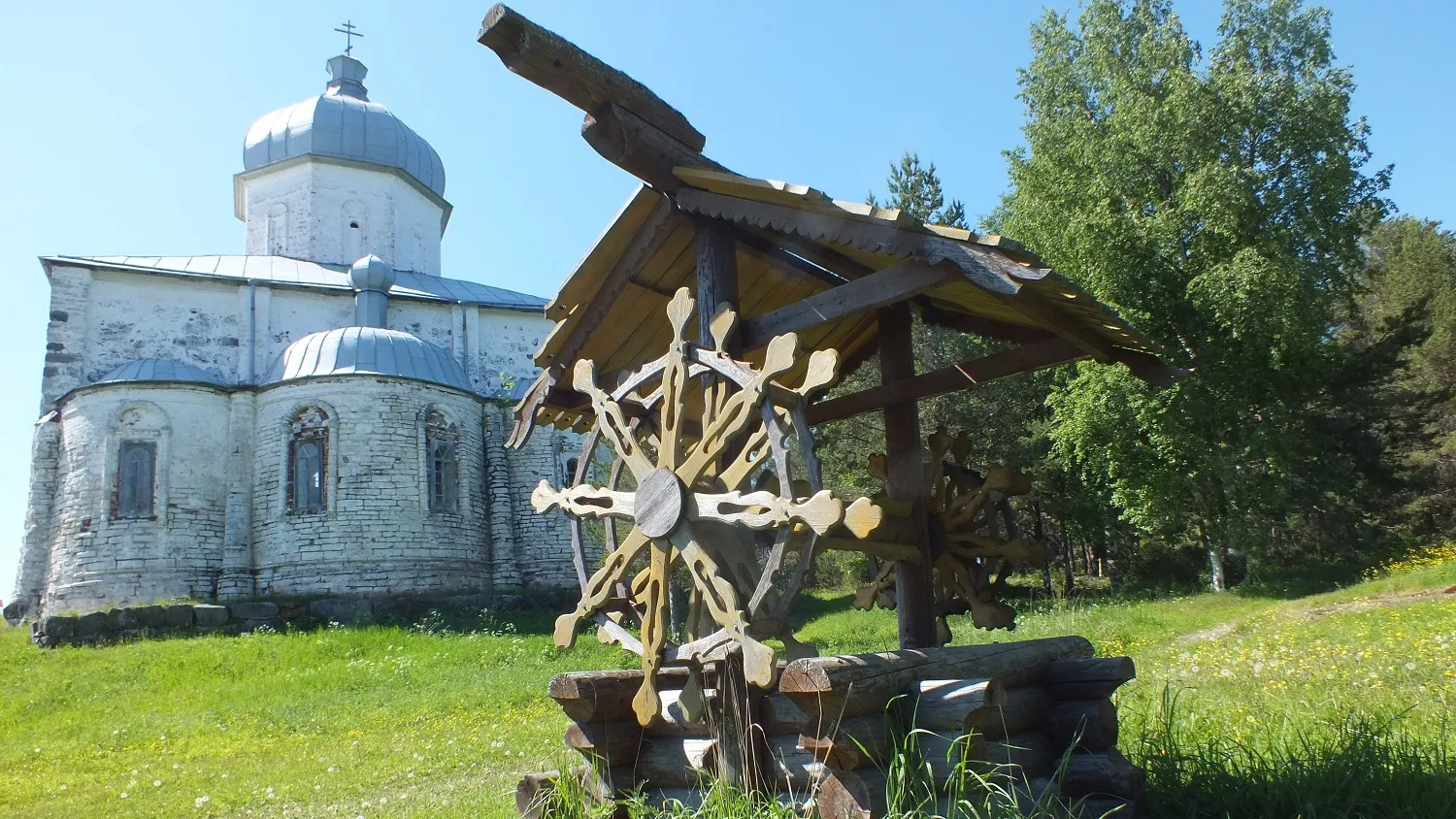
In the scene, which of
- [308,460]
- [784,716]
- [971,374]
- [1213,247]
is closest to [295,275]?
[308,460]

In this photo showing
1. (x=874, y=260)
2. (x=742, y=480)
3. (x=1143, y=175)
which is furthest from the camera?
(x=1143, y=175)

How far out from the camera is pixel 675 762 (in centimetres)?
438

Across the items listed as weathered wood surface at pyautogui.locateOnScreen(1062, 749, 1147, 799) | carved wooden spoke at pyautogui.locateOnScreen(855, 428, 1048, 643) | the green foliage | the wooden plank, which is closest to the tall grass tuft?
weathered wood surface at pyautogui.locateOnScreen(1062, 749, 1147, 799)

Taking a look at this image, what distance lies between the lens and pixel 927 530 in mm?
5879

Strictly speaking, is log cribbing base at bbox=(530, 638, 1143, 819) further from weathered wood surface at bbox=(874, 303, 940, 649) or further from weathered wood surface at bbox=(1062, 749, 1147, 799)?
weathered wood surface at bbox=(874, 303, 940, 649)

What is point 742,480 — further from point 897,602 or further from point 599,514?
point 897,602

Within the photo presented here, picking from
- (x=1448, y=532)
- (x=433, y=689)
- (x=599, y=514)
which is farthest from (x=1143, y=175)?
(x=599, y=514)

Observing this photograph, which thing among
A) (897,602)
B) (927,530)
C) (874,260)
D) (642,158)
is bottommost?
(897,602)

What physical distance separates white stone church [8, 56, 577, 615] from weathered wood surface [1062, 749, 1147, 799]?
16829mm

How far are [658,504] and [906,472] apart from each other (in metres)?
1.93

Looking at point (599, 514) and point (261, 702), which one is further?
point (261, 702)

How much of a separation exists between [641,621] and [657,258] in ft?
7.36

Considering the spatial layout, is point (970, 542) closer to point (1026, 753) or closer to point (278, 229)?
point (1026, 753)

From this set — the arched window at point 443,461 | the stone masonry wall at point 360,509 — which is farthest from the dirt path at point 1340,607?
the arched window at point 443,461
